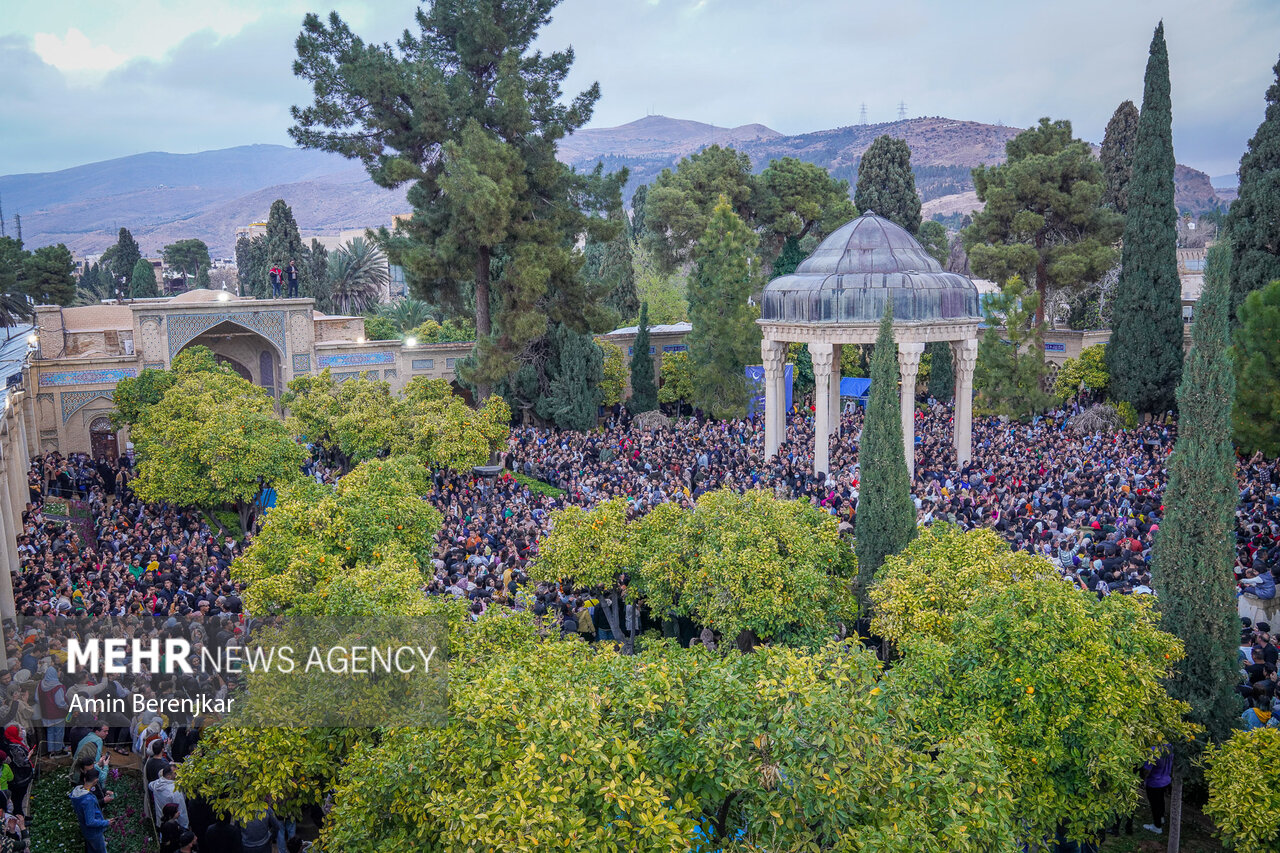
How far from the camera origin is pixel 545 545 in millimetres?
13469

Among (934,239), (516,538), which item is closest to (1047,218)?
(934,239)

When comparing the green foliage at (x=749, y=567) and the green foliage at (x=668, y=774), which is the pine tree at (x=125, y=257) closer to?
the green foliage at (x=749, y=567)

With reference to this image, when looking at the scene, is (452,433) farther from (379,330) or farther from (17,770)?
(379,330)

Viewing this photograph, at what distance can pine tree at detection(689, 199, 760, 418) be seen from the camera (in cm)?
3119

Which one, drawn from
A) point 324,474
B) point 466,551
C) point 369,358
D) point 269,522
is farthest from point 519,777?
point 369,358

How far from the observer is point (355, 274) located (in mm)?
54531

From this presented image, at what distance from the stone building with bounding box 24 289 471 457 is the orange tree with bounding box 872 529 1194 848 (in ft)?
90.7

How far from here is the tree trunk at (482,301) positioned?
3058cm

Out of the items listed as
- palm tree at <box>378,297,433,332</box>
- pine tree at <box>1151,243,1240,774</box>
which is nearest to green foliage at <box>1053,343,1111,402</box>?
pine tree at <box>1151,243,1240,774</box>

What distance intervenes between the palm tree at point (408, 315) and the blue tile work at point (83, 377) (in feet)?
53.2

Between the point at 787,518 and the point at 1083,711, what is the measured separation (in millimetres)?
4890

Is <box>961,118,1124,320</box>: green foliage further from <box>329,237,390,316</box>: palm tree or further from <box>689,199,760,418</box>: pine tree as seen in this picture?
<box>329,237,390,316</box>: palm tree

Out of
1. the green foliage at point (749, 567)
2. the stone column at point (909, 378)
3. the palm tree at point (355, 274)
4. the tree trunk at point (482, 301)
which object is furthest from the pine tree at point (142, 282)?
the green foliage at point (749, 567)

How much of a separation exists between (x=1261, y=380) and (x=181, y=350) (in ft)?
104
